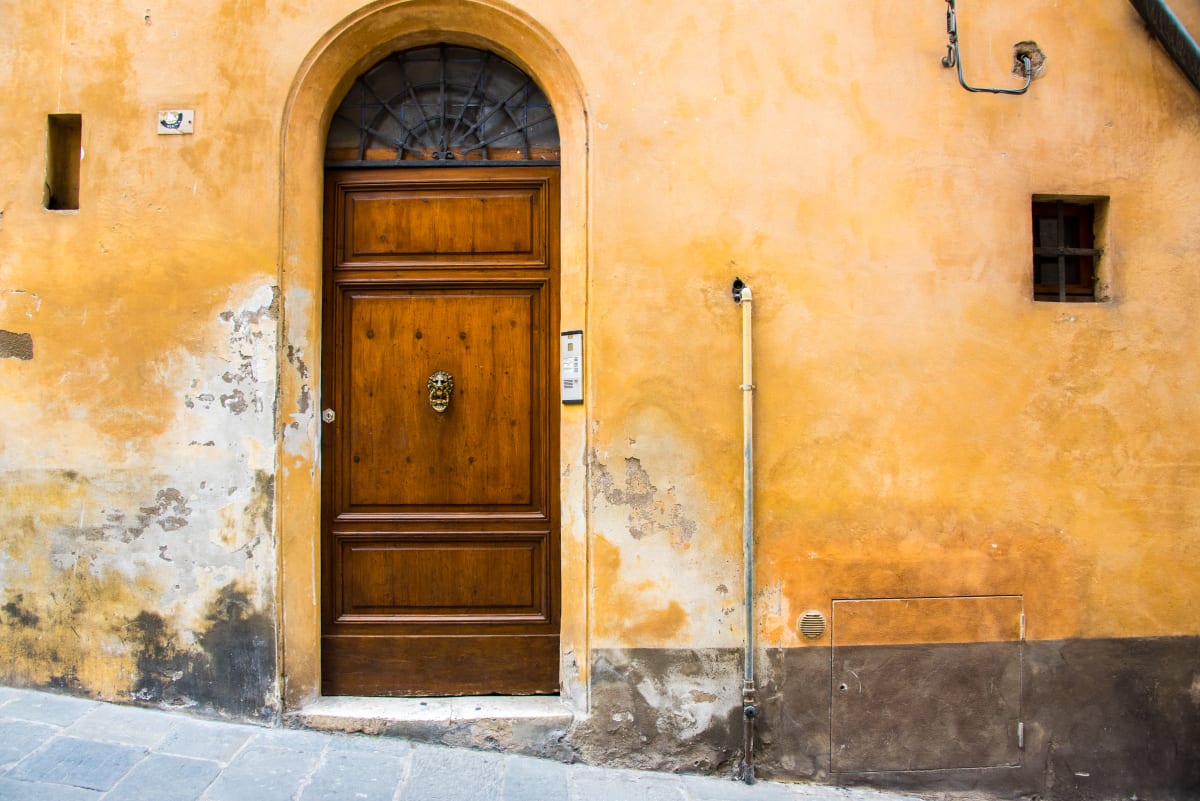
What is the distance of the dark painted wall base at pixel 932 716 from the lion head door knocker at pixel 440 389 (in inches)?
57.3

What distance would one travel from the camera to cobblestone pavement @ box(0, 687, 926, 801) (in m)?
3.25

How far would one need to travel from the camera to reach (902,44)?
386 centimetres

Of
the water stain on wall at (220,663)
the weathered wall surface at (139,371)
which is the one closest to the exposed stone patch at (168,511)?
the weathered wall surface at (139,371)

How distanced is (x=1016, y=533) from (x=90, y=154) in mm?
4949

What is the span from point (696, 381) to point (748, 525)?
736 millimetres

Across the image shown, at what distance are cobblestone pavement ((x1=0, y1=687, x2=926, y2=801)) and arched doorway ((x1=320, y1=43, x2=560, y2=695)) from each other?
0.42m

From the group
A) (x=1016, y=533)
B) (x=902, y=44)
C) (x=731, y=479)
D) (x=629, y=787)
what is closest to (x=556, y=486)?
(x=731, y=479)

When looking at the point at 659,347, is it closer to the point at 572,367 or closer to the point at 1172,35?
the point at 572,367

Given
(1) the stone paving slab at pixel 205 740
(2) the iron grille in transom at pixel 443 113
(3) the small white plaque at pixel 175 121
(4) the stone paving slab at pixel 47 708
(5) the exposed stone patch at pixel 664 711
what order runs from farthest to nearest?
1. (2) the iron grille in transom at pixel 443 113
2. (3) the small white plaque at pixel 175 121
3. (5) the exposed stone patch at pixel 664 711
4. (4) the stone paving slab at pixel 47 708
5. (1) the stone paving slab at pixel 205 740

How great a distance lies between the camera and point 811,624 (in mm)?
3762

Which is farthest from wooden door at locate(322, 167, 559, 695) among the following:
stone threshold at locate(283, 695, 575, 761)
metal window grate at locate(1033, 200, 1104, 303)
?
metal window grate at locate(1033, 200, 1104, 303)

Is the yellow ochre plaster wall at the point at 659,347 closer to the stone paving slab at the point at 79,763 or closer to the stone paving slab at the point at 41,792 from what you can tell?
the stone paving slab at the point at 79,763

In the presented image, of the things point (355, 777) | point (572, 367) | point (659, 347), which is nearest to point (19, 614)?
point (355, 777)

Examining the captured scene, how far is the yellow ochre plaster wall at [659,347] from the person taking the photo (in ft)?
12.4
